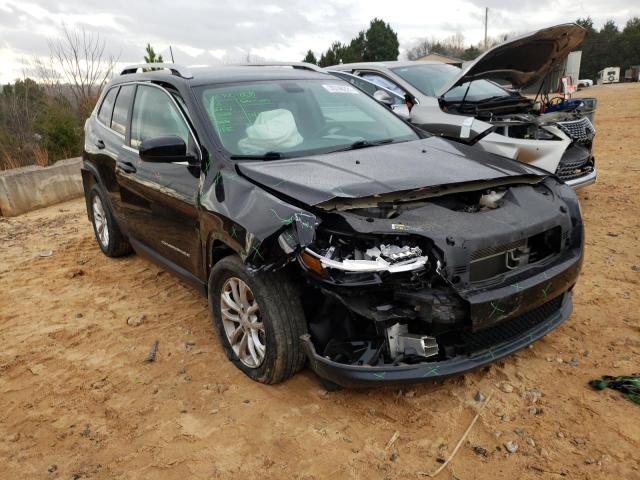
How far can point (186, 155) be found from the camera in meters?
3.27

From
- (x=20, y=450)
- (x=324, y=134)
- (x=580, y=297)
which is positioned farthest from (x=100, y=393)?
(x=580, y=297)

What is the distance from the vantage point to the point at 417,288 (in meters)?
2.44

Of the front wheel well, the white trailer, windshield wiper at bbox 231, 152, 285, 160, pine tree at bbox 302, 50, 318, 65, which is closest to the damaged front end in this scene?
the front wheel well

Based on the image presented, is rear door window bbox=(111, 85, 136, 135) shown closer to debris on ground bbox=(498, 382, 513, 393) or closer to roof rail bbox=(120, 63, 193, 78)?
roof rail bbox=(120, 63, 193, 78)

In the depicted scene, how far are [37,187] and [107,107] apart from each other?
4.33 m

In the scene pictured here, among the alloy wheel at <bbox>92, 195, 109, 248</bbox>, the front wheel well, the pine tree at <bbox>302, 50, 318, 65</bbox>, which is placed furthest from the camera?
the pine tree at <bbox>302, 50, 318, 65</bbox>

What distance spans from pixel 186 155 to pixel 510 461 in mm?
2492

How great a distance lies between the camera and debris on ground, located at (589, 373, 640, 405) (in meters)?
2.79

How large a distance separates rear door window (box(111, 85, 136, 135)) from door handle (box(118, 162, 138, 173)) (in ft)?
0.92

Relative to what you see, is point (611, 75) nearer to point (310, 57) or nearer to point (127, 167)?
point (310, 57)

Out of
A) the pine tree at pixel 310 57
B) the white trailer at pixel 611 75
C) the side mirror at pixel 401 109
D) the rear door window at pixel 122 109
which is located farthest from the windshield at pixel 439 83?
the white trailer at pixel 611 75

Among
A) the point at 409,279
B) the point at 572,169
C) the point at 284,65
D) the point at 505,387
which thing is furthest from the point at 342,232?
the point at 572,169

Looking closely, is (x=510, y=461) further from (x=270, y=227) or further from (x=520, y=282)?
(x=270, y=227)

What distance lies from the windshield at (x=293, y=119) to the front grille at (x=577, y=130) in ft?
9.48
